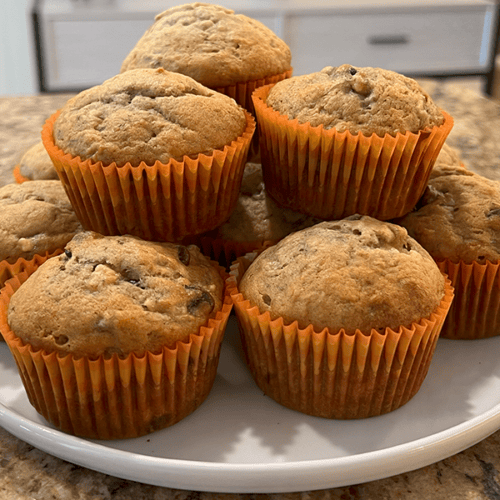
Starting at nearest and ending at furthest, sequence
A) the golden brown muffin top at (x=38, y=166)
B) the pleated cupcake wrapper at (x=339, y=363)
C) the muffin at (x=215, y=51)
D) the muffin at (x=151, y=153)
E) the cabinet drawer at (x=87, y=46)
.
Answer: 1. the pleated cupcake wrapper at (x=339, y=363)
2. the muffin at (x=151, y=153)
3. the muffin at (x=215, y=51)
4. the golden brown muffin top at (x=38, y=166)
5. the cabinet drawer at (x=87, y=46)

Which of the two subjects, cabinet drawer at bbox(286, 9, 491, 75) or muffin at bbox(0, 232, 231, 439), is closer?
muffin at bbox(0, 232, 231, 439)

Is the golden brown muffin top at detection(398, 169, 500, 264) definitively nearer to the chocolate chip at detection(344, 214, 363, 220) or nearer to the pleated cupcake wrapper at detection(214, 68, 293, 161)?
the chocolate chip at detection(344, 214, 363, 220)

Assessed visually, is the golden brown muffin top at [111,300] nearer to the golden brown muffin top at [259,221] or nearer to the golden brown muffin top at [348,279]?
the golden brown muffin top at [348,279]

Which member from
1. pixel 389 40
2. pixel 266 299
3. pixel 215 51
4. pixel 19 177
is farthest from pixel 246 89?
pixel 389 40

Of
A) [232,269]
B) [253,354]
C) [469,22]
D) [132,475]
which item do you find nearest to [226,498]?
[132,475]

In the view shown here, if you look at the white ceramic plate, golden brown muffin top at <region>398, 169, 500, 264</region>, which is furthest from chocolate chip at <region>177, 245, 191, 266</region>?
golden brown muffin top at <region>398, 169, 500, 264</region>

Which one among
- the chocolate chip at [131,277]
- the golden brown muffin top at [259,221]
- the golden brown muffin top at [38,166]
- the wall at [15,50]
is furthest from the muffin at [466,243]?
the wall at [15,50]

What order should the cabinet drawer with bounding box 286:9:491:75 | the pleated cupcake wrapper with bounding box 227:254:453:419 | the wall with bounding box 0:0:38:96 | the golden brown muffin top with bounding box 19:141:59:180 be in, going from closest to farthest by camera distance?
1. the pleated cupcake wrapper with bounding box 227:254:453:419
2. the golden brown muffin top with bounding box 19:141:59:180
3. the cabinet drawer with bounding box 286:9:491:75
4. the wall with bounding box 0:0:38:96
